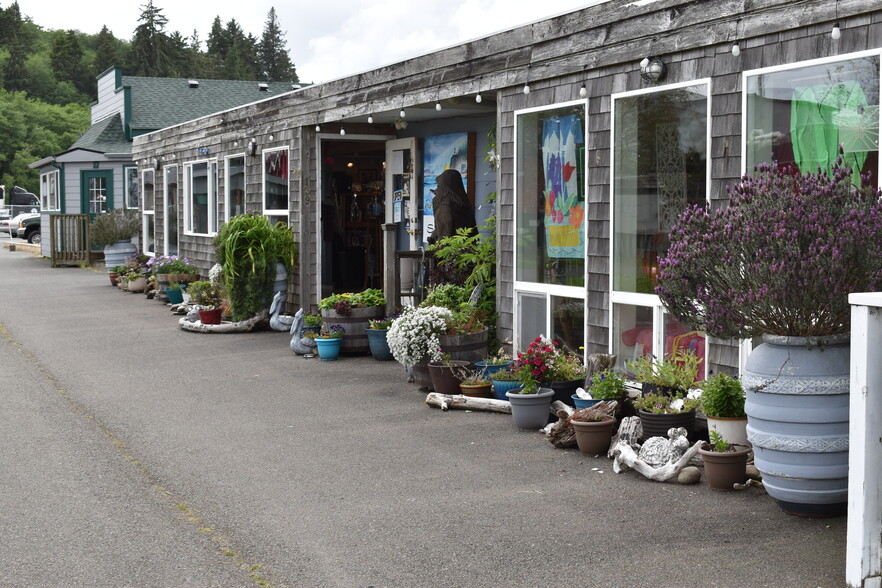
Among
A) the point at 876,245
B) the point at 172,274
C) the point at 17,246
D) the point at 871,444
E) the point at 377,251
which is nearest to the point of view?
the point at 871,444

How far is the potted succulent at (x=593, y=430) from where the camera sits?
6.83 metres

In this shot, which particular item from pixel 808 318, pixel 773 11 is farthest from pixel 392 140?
pixel 808 318

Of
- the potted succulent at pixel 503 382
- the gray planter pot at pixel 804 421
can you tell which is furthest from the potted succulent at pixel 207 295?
the gray planter pot at pixel 804 421

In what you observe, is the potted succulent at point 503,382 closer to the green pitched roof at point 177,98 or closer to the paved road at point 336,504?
the paved road at point 336,504

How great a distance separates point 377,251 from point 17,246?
89.2 feet

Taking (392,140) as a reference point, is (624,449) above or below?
below

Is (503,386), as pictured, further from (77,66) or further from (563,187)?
(77,66)

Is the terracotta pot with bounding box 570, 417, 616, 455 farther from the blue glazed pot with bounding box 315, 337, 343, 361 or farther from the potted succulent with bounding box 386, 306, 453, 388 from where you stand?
the blue glazed pot with bounding box 315, 337, 343, 361

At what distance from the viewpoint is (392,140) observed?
1474 cm

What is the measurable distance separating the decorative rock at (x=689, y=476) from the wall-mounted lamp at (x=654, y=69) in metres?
3.01

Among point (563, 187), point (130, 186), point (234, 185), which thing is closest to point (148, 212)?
point (234, 185)

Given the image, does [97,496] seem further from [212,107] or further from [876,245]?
[212,107]

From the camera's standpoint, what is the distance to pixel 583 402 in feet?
24.7

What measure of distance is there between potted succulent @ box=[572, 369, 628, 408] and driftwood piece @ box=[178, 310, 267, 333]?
290 inches
